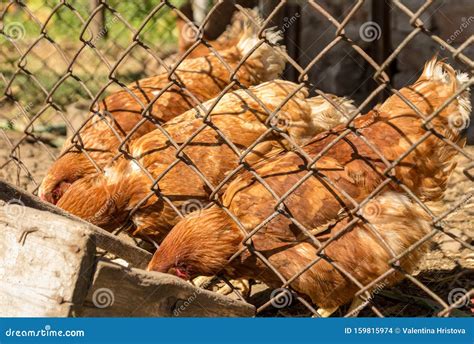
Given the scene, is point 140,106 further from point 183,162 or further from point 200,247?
point 200,247

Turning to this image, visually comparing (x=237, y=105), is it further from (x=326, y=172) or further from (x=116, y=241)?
(x=116, y=241)

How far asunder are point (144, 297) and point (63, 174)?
1.69 metres

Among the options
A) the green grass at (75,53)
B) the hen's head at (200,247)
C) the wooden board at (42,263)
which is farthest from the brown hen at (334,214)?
the green grass at (75,53)

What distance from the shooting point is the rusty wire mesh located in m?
2.28

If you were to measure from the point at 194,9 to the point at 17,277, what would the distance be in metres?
4.21

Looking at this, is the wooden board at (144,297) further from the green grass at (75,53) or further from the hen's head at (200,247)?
the green grass at (75,53)

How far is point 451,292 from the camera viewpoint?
10.1 feet

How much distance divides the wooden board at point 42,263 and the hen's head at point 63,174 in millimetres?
1396

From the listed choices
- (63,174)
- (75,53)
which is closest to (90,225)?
(63,174)

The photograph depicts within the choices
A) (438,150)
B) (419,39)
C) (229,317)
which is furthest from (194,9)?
(229,317)

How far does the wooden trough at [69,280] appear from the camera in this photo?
2.07 meters

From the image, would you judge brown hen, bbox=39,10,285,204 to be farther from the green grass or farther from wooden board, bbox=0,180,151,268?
the green grass

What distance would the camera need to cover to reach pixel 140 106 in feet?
12.5

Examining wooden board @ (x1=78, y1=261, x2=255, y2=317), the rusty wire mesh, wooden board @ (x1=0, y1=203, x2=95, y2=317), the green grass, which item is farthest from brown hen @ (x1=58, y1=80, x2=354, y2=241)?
the green grass
